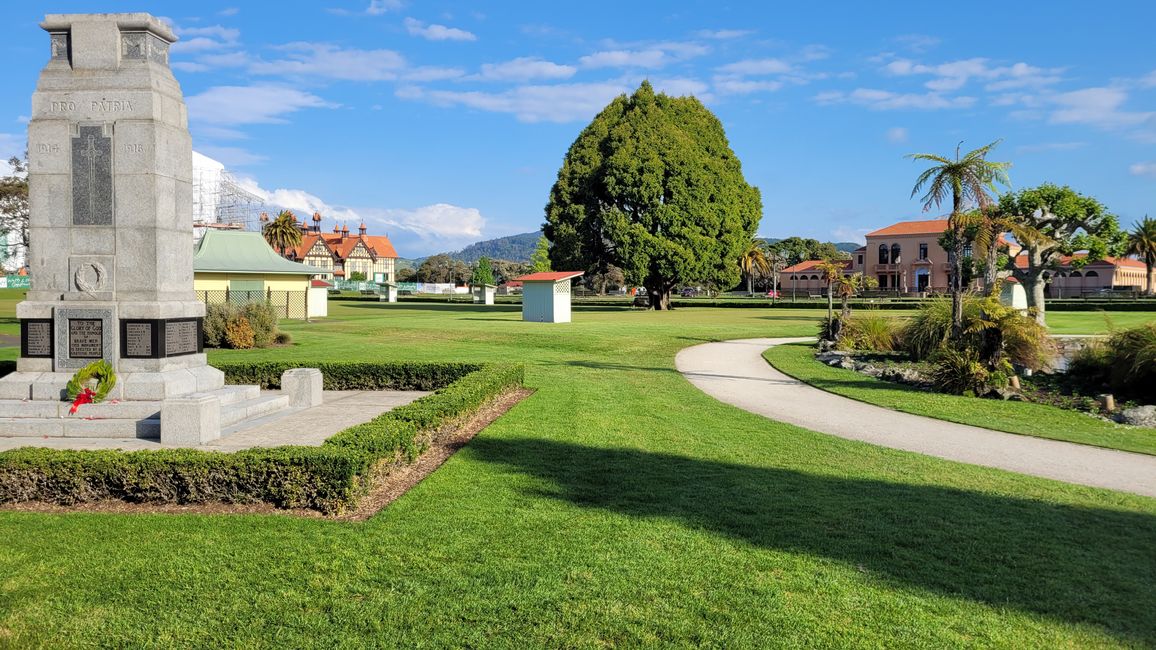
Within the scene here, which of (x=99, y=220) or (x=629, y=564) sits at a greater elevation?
(x=99, y=220)

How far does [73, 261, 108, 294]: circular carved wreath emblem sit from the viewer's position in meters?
9.69

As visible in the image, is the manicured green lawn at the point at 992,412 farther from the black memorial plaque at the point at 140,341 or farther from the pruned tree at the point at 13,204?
the pruned tree at the point at 13,204

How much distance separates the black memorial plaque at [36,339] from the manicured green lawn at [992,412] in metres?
12.9

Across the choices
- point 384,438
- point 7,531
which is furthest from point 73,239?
point 384,438

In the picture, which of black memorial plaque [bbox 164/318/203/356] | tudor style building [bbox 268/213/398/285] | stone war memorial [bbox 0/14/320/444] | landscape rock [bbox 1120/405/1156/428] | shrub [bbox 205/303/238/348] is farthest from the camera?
tudor style building [bbox 268/213/398/285]

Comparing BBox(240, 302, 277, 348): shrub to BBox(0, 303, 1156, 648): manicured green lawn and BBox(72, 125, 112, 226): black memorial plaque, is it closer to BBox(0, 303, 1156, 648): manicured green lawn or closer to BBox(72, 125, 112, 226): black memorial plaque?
BBox(72, 125, 112, 226): black memorial plaque

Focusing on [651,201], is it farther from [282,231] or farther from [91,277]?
[282,231]

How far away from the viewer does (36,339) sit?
984cm

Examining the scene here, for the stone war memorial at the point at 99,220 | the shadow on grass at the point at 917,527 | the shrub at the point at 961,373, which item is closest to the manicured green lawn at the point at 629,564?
the shadow on grass at the point at 917,527

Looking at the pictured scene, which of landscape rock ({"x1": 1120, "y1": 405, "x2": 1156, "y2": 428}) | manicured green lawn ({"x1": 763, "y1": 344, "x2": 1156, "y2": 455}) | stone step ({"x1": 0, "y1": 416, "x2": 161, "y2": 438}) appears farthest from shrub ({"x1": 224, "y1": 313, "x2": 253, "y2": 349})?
landscape rock ({"x1": 1120, "y1": 405, "x2": 1156, "y2": 428})

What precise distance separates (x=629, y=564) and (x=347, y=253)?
474 ft

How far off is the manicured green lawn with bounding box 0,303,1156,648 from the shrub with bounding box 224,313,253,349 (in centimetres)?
1843

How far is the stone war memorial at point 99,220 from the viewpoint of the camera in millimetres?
9680

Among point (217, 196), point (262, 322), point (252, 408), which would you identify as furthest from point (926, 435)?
point (217, 196)
